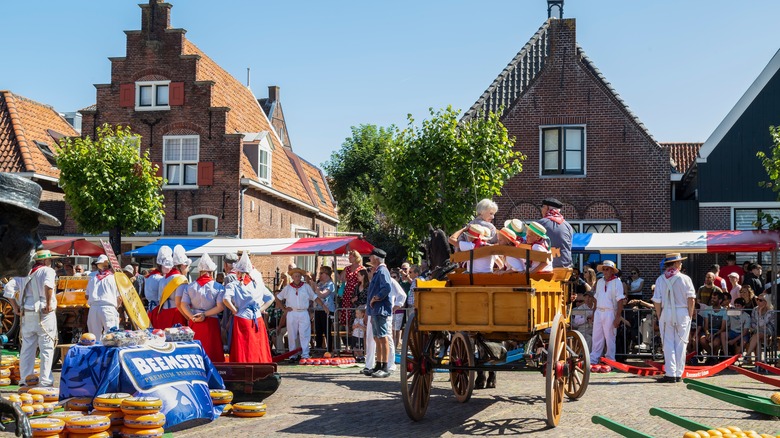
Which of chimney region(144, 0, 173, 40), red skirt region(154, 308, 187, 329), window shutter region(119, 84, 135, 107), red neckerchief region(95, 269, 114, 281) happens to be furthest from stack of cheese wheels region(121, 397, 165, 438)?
chimney region(144, 0, 173, 40)

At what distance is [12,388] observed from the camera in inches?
466

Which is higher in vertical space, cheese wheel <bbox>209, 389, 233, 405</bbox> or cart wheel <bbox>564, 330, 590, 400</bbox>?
cart wheel <bbox>564, 330, 590, 400</bbox>

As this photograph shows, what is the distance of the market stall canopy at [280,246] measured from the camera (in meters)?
19.5

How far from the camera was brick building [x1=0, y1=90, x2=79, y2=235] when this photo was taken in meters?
30.2

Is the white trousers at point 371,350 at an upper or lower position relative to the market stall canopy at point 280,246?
lower

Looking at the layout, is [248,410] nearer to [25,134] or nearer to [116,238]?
[116,238]

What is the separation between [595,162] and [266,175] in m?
12.8

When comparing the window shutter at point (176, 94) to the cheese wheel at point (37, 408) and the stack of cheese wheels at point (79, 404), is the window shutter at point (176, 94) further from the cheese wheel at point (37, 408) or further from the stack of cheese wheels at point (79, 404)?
the stack of cheese wheels at point (79, 404)

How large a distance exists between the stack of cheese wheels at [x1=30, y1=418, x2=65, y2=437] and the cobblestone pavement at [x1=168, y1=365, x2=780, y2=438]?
131cm

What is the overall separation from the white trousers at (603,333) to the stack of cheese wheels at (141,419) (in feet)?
29.4

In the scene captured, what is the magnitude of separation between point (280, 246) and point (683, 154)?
1912 cm

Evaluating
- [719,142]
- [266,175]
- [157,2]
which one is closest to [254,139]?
[266,175]

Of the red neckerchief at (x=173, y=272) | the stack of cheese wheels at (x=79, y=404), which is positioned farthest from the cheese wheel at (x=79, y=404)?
the red neckerchief at (x=173, y=272)

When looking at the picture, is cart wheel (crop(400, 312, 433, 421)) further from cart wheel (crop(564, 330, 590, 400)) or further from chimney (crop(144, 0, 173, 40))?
chimney (crop(144, 0, 173, 40))
